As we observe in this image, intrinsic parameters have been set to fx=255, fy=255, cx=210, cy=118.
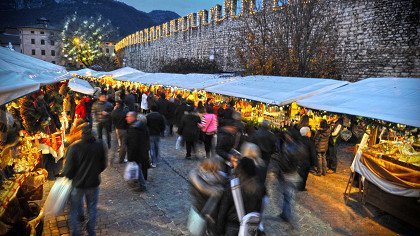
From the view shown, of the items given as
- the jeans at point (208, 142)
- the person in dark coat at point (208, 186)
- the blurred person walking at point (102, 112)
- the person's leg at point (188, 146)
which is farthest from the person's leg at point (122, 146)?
the person in dark coat at point (208, 186)

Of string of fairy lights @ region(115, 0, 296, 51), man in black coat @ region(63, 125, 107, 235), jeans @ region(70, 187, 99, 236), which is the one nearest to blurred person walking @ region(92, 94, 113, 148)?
man in black coat @ region(63, 125, 107, 235)

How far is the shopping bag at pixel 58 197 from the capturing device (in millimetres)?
3012

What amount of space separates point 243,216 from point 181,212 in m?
1.99

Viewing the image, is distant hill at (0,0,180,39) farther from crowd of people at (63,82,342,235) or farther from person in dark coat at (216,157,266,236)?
person in dark coat at (216,157,266,236)

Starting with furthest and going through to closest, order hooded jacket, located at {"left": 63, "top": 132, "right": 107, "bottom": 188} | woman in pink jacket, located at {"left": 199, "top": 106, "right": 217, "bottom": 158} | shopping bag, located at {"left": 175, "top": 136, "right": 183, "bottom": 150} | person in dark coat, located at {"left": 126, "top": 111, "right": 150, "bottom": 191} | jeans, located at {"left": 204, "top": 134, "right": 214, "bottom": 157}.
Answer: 1. shopping bag, located at {"left": 175, "top": 136, "right": 183, "bottom": 150}
2. jeans, located at {"left": 204, "top": 134, "right": 214, "bottom": 157}
3. woman in pink jacket, located at {"left": 199, "top": 106, "right": 217, "bottom": 158}
4. person in dark coat, located at {"left": 126, "top": 111, "right": 150, "bottom": 191}
5. hooded jacket, located at {"left": 63, "top": 132, "right": 107, "bottom": 188}

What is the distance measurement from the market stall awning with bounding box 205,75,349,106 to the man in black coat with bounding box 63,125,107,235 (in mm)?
4666

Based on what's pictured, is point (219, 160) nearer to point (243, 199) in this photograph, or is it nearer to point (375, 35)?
point (243, 199)

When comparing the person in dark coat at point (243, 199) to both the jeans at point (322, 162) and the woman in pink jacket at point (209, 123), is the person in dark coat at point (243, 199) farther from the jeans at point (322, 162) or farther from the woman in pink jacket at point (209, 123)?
the jeans at point (322, 162)

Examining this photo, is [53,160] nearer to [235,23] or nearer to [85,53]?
[235,23]

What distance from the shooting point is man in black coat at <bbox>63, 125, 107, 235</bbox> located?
3.22 metres

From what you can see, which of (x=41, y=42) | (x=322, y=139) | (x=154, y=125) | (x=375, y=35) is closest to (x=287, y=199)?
(x=322, y=139)

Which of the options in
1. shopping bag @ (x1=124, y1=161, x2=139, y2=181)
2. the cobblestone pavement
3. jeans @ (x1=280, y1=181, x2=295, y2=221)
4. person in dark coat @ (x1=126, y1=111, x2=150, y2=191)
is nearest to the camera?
the cobblestone pavement

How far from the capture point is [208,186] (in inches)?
110

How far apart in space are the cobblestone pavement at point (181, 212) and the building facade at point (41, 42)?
228 ft
